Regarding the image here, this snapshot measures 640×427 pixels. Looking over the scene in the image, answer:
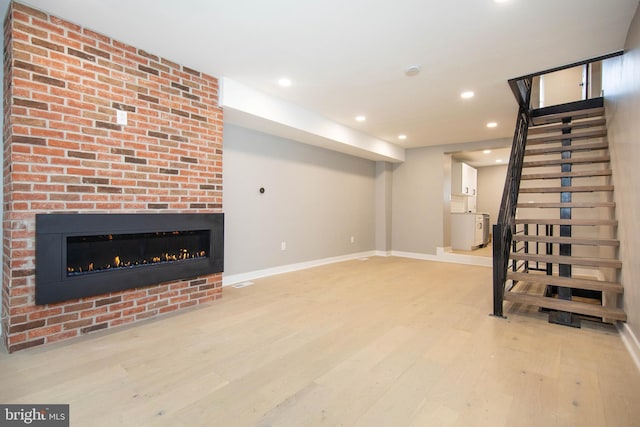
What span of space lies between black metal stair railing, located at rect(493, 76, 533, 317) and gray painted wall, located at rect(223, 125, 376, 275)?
9.84 ft

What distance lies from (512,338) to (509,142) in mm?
4437

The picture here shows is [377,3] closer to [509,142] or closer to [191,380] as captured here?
[191,380]

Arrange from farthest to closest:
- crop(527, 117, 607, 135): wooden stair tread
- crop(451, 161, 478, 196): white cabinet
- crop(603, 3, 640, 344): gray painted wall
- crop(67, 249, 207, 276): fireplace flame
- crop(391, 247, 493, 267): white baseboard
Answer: crop(451, 161, 478, 196): white cabinet, crop(391, 247, 493, 267): white baseboard, crop(527, 117, 607, 135): wooden stair tread, crop(67, 249, 207, 276): fireplace flame, crop(603, 3, 640, 344): gray painted wall

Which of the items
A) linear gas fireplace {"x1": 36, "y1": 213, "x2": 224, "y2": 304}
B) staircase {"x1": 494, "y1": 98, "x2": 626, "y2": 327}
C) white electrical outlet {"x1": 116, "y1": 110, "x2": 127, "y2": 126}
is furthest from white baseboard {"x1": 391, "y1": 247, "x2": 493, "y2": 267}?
white electrical outlet {"x1": 116, "y1": 110, "x2": 127, "y2": 126}

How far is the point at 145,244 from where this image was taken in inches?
115

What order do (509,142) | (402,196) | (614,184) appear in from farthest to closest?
(402,196) → (509,142) → (614,184)

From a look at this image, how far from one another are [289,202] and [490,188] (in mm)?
6942

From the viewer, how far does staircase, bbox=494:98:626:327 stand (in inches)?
112

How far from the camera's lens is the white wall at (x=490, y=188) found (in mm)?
9000

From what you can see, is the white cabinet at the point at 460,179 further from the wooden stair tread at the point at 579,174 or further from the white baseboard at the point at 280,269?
the wooden stair tread at the point at 579,174

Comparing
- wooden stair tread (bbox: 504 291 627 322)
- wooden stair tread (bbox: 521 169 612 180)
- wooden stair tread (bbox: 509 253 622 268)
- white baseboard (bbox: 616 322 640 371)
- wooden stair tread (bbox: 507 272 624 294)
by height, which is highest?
wooden stair tread (bbox: 521 169 612 180)

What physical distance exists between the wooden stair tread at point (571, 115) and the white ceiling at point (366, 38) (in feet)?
3.15

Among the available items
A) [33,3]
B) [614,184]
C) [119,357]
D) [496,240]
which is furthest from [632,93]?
[33,3]

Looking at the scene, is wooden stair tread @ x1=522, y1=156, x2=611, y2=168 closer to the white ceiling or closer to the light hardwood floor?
the white ceiling
